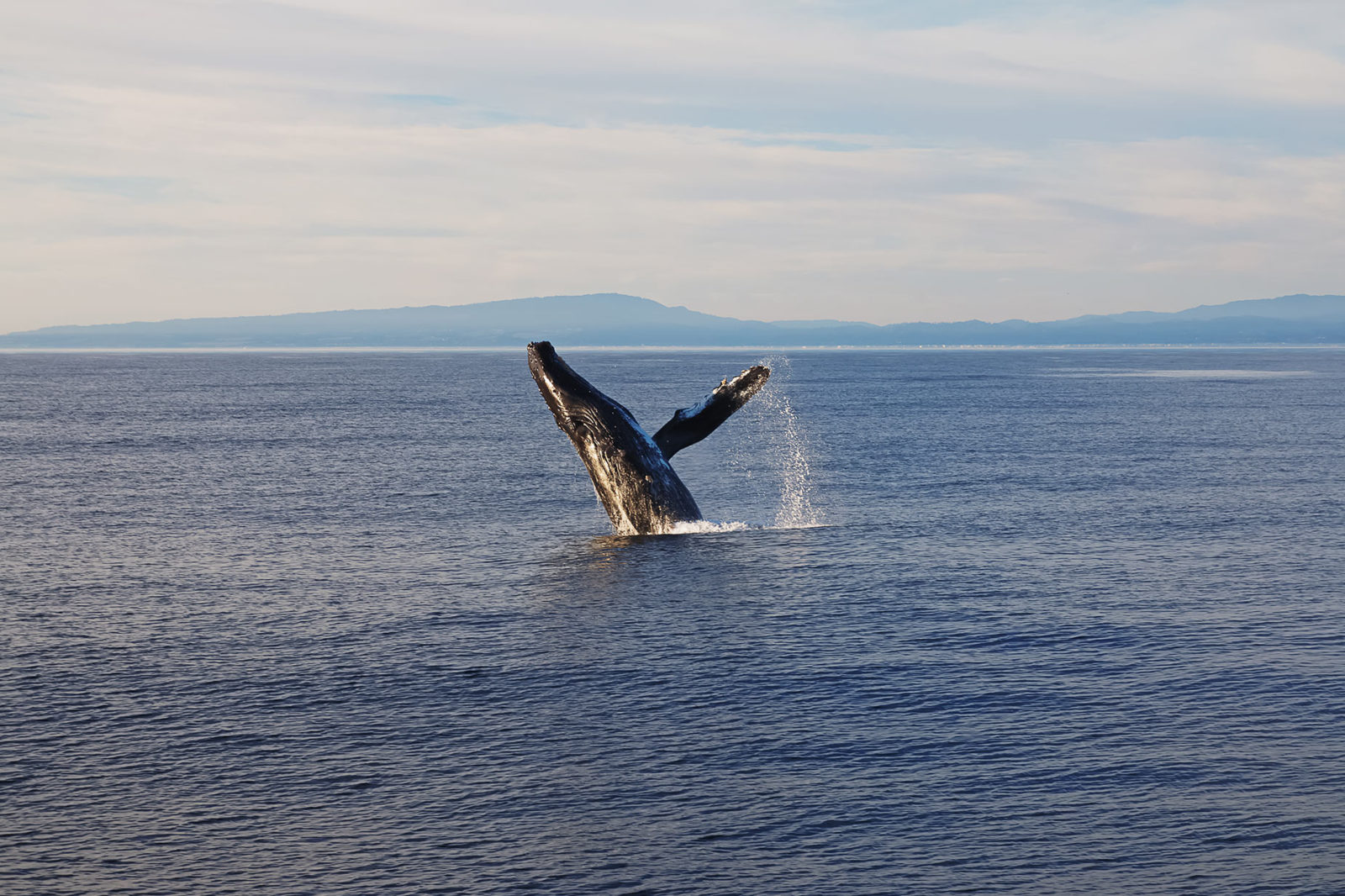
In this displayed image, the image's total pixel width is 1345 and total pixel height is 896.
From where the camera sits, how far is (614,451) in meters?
25.8

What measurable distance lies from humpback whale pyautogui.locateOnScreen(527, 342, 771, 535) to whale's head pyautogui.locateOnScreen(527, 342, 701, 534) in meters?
0.02

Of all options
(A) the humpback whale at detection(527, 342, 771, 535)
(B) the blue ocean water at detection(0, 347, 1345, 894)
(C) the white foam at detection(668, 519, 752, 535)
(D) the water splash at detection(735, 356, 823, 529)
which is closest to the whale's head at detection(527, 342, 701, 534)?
(A) the humpback whale at detection(527, 342, 771, 535)

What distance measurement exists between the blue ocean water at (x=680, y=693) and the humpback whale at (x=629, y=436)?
0.87 metres

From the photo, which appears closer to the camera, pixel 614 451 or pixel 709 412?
pixel 614 451

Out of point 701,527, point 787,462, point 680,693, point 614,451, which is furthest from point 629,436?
point 787,462

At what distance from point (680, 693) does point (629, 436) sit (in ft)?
35.6

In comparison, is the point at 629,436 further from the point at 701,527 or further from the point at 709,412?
the point at 701,527

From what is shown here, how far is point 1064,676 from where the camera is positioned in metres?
15.8

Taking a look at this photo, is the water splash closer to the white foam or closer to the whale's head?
the white foam

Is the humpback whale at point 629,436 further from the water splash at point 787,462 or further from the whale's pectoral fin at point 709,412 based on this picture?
the water splash at point 787,462

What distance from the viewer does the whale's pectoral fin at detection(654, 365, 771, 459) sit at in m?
25.4

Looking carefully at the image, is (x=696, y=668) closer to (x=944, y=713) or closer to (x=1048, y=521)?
(x=944, y=713)

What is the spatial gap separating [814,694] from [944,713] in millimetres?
1566

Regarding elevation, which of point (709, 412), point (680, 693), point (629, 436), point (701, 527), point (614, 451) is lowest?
point (680, 693)
